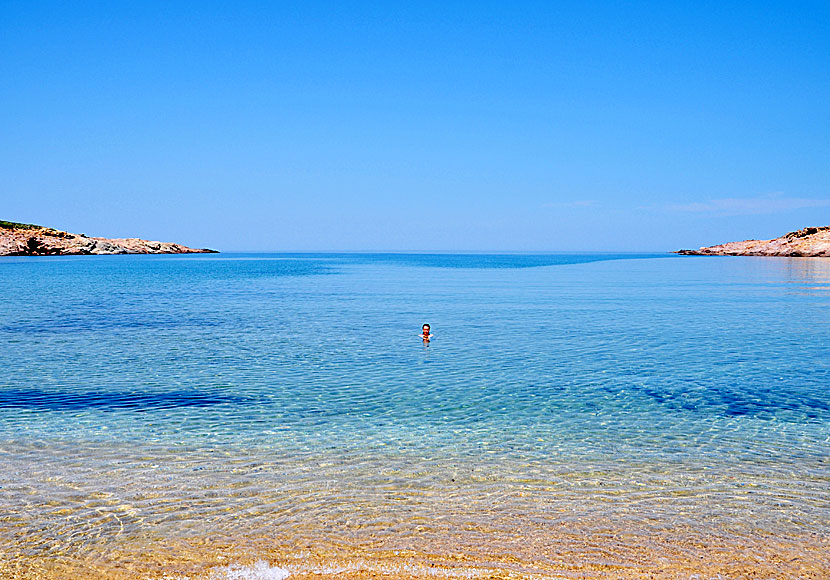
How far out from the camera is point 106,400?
1827 centimetres

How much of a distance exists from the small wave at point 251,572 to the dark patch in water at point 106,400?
9.69 metres

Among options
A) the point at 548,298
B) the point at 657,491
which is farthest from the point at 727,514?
the point at 548,298

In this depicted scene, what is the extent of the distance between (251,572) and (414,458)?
200 inches

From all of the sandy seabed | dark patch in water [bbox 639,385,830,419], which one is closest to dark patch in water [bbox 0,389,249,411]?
the sandy seabed

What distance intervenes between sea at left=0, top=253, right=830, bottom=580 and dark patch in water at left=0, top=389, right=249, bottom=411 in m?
0.12

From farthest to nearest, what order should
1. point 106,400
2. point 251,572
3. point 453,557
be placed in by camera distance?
point 106,400
point 453,557
point 251,572

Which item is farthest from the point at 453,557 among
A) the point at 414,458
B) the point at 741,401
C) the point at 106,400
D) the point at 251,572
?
the point at 106,400

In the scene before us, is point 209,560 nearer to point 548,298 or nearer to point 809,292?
point 548,298

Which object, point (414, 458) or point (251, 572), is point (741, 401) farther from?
point (251, 572)

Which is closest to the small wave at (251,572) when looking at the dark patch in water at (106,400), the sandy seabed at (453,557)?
the sandy seabed at (453,557)

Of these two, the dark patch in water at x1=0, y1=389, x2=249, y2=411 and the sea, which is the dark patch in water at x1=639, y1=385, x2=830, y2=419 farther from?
the dark patch in water at x1=0, y1=389, x2=249, y2=411

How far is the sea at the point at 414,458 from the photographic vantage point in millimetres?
9094

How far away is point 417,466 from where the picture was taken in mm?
12695

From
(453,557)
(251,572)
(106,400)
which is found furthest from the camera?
(106,400)
